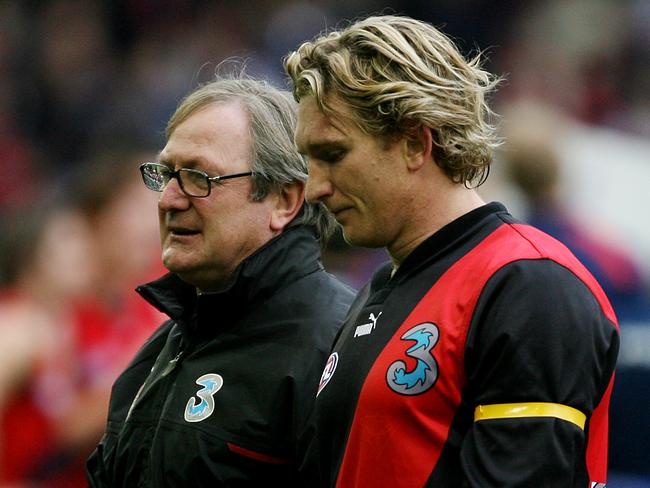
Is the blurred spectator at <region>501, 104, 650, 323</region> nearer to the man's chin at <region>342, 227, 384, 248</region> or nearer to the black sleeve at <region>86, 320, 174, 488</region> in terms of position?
the black sleeve at <region>86, 320, 174, 488</region>

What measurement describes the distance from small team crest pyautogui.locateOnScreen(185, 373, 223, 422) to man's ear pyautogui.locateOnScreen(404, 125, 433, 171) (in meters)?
0.80

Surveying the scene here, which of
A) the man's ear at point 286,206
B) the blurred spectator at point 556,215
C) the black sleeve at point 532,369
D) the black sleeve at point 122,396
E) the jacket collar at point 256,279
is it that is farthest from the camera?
the blurred spectator at point 556,215

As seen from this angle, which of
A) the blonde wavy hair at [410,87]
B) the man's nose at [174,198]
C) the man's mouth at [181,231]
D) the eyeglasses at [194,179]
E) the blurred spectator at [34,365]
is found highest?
the blonde wavy hair at [410,87]

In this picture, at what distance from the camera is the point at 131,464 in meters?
3.19

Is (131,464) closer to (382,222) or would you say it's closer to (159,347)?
(159,347)

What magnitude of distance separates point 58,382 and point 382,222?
2728 mm

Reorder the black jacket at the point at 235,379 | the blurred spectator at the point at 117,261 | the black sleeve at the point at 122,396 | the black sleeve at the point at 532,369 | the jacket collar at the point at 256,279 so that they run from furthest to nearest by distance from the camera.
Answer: the blurred spectator at the point at 117,261 → the black sleeve at the point at 122,396 → the jacket collar at the point at 256,279 → the black jacket at the point at 235,379 → the black sleeve at the point at 532,369

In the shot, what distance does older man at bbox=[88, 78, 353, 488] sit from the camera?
3.00 metres

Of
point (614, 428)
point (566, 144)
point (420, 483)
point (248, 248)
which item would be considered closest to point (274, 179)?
point (248, 248)

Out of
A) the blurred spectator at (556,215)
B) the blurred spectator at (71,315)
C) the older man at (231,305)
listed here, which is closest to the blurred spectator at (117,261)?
the blurred spectator at (71,315)

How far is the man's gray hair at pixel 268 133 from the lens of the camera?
10.7 ft

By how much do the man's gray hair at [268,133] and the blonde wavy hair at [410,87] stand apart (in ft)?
1.91

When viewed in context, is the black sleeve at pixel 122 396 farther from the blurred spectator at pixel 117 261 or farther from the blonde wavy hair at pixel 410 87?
the blurred spectator at pixel 117 261

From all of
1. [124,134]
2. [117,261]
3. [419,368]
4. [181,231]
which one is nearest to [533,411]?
[419,368]
